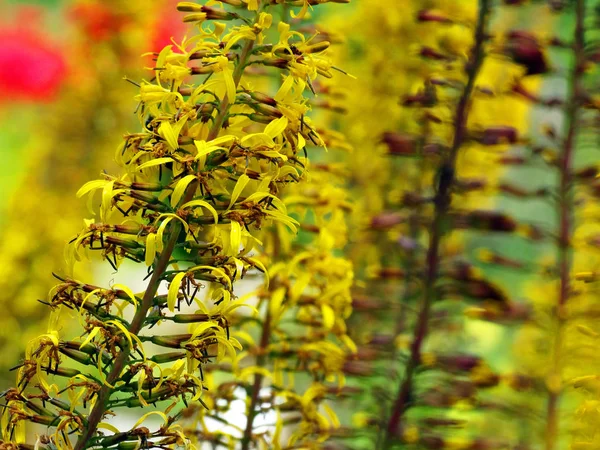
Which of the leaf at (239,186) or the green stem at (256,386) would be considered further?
the green stem at (256,386)

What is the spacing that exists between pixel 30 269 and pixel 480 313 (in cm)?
140

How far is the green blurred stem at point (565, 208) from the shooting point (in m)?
1.88

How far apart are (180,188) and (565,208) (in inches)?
45.1

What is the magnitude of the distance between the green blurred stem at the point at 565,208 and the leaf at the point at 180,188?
1077 mm

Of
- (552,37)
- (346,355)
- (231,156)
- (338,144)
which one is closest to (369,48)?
(552,37)

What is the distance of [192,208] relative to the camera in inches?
42.6

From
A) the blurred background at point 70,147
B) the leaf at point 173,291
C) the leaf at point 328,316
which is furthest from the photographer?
the blurred background at point 70,147

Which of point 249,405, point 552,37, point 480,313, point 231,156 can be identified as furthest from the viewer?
point 552,37

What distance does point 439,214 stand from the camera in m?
1.70

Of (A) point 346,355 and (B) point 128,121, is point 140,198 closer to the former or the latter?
(A) point 346,355

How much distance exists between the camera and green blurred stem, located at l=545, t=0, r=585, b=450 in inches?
74.1

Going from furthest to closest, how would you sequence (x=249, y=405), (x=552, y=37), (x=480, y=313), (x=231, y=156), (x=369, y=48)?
(x=369, y=48) → (x=552, y=37) → (x=480, y=313) → (x=249, y=405) → (x=231, y=156)

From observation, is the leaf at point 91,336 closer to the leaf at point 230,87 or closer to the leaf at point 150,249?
the leaf at point 150,249

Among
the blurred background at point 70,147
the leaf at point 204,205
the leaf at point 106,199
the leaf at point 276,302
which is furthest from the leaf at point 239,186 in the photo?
the blurred background at point 70,147
